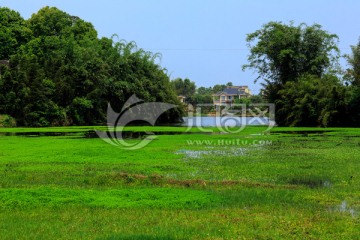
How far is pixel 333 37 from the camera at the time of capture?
5609 cm

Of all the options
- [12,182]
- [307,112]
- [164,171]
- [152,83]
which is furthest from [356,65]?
[12,182]

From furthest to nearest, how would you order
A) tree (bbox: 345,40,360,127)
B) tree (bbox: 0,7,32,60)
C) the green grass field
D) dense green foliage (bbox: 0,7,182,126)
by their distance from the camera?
tree (bbox: 0,7,32,60) < dense green foliage (bbox: 0,7,182,126) < tree (bbox: 345,40,360,127) < the green grass field

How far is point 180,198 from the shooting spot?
33.8ft

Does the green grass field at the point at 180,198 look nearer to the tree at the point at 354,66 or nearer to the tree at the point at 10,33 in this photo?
the tree at the point at 354,66

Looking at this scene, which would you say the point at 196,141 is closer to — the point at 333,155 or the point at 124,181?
the point at 333,155

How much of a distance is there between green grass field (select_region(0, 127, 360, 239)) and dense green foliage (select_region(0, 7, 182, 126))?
3066cm

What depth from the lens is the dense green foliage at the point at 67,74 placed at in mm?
47938

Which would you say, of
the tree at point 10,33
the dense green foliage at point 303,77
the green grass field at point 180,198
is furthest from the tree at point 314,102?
the tree at point 10,33

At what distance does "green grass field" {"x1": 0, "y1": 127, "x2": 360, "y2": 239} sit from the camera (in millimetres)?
7738

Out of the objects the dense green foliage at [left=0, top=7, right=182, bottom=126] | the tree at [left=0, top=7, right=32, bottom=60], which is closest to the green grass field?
the dense green foliage at [left=0, top=7, right=182, bottom=126]

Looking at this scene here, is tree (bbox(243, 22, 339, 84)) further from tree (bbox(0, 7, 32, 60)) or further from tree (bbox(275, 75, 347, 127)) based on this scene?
tree (bbox(0, 7, 32, 60))

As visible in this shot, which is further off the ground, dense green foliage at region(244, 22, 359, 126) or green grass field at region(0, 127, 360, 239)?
dense green foliage at region(244, 22, 359, 126)

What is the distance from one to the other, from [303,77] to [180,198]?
4461 centimetres

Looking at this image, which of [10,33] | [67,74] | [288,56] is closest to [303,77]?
[288,56]
